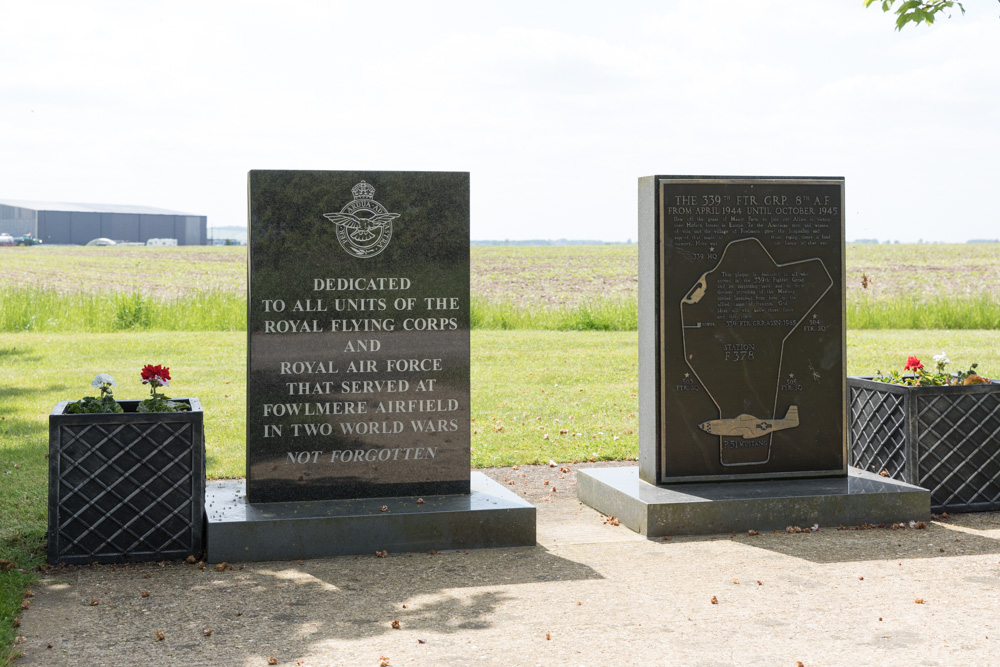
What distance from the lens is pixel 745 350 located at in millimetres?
6801

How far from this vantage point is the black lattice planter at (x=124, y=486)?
17.9 ft

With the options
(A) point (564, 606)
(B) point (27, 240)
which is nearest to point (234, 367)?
(A) point (564, 606)

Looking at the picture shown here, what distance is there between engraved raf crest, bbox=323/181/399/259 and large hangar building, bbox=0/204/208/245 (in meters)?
90.7

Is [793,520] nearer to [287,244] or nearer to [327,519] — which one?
[327,519]

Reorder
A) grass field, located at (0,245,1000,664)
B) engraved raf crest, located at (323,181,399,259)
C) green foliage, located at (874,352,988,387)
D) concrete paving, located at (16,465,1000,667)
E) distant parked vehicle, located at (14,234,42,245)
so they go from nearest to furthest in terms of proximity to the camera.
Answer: concrete paving, located at (16,465,1000,667), engraved raf crest, located at (323,181,399,259), green foliage, located at (874,352,988,387), grass field, located at (0,245,1000,664), distant parked vehicle, located at (14,234,42,245)

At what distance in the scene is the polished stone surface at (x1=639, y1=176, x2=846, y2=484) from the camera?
667 cm

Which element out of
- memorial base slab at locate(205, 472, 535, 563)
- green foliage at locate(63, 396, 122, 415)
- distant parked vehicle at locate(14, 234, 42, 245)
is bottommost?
memorial base slab at locate(205, 472, 535, 563)

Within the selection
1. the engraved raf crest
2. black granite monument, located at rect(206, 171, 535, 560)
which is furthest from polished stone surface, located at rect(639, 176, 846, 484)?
the engraved raf crest

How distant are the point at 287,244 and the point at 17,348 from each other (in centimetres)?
1230

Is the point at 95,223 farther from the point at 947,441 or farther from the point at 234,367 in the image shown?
the point at 947,441

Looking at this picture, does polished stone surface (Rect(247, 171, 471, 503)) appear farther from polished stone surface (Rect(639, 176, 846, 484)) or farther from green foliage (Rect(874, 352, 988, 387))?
green foliage (Rect(874, 352, 988, 387))

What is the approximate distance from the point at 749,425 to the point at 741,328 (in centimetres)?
66

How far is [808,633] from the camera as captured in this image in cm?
443

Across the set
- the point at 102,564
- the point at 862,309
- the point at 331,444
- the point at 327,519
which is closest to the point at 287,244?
the point at 331,444
